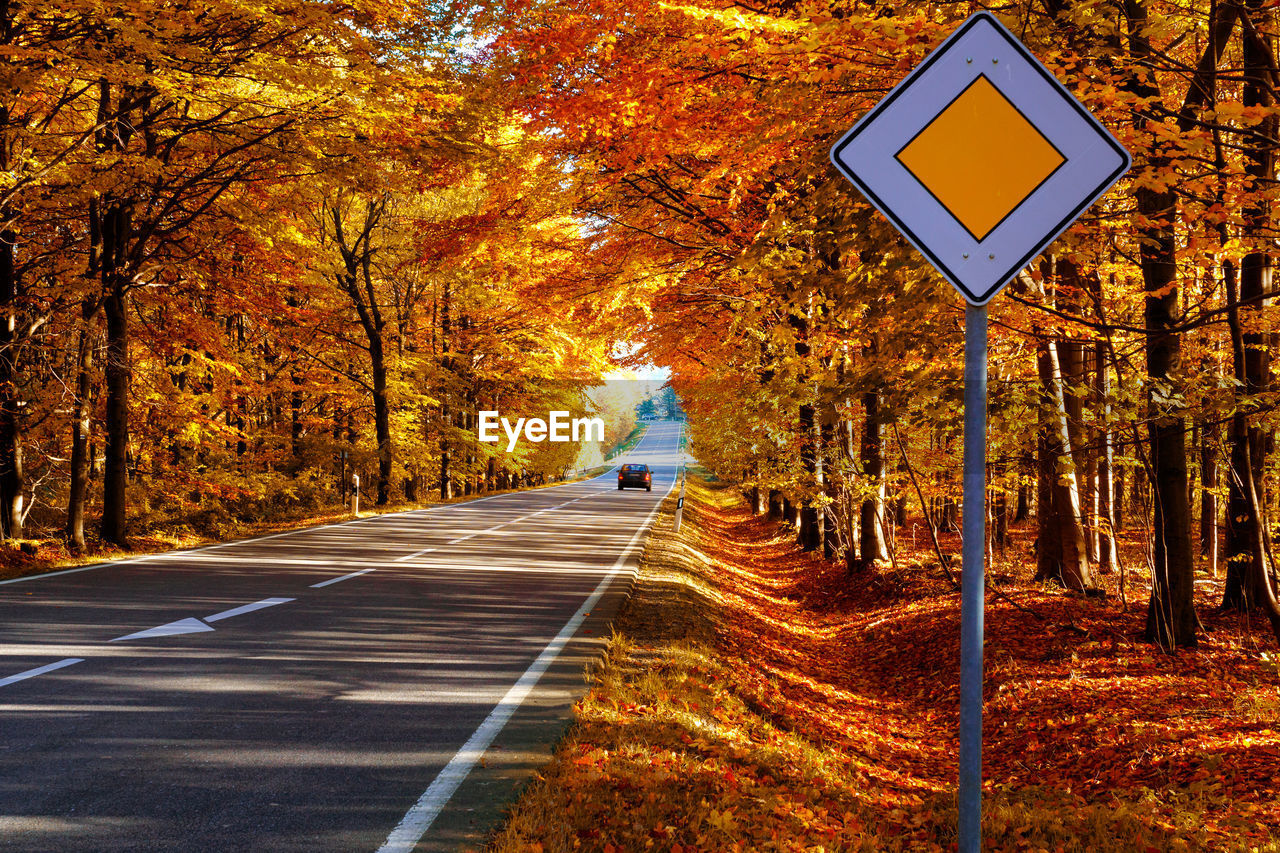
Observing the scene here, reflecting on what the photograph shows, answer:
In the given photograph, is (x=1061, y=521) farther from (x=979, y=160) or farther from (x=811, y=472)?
(x=979, y=160)

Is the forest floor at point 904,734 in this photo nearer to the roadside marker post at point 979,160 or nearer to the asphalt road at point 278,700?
the asphalt road at point 278,700

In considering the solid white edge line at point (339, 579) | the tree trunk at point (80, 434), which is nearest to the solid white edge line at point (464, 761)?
the solid white edge line at point (339, 579)

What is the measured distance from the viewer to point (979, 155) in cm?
226

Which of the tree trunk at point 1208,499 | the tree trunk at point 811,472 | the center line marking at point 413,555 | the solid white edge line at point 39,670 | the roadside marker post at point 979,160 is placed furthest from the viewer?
the tree trunk at point 811,472

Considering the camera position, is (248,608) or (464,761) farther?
(248,608)

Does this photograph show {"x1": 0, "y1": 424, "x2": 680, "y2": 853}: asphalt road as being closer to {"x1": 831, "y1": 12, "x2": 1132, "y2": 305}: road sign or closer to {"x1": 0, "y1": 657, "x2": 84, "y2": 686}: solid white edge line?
{"x1": 0, "y1": 657, "x2": 84, "y2": 686}: solid white edge line

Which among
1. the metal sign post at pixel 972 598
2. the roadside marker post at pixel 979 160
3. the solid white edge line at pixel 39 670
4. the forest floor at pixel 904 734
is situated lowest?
the forest floor at pixel 904 734

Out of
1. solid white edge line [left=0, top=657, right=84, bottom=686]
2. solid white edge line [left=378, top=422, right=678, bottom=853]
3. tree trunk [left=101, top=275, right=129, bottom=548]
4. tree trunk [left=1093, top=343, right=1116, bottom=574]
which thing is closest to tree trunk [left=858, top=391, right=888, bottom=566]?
tree trunk [left=1093, top=343, right=1116, bottom=574]

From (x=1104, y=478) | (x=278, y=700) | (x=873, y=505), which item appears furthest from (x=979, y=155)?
(x=1104, y=478)

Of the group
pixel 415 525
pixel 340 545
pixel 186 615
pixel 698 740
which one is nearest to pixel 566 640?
pixel 698 740

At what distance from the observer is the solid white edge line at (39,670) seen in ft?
18.3

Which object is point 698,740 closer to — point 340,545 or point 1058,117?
point 1058,117

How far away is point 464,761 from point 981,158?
3.88 meters

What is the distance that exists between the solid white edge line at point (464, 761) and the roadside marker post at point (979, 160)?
2.46 meters
